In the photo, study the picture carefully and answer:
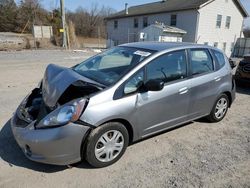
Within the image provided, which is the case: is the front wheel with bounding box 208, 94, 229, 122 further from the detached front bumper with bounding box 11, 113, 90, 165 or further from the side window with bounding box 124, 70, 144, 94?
the detached front bumper with bounding box 11, 113, 90, 165

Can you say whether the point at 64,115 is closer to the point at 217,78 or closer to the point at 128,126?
the point at 128,126

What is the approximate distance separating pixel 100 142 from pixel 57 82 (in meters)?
1.11

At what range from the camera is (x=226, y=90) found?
461cm

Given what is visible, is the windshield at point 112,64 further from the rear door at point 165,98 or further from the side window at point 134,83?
the rear door at point 165,98

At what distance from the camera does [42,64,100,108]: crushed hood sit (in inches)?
120

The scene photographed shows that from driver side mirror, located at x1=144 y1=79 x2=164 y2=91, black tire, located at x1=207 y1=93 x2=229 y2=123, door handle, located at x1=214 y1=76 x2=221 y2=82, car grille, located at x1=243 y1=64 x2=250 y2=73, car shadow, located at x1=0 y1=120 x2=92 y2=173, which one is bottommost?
car shadow, located at x1=0 y1=120 x2=92 y2=173

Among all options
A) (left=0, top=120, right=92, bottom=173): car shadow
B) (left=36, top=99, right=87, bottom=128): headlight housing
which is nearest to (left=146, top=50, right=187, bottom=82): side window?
(left=36, top=99, right=87, bottom=128): headlight housing

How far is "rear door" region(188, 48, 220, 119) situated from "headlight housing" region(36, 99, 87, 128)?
202 cm

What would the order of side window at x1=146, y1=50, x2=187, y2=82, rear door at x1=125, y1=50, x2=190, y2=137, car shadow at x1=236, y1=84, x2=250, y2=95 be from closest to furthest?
rear door at x1=125, y1=50, x2=190, y2=137 → side window at x1=146, y1=50, x2=187, y2=82 → car shadow at x1=236, y1=84, x2=250, y2=95

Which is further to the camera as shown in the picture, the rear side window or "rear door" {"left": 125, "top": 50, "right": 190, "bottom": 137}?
the rear side window

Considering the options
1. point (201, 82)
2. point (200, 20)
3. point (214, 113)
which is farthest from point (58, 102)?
point (200, 20)

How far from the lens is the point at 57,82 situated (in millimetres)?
3324

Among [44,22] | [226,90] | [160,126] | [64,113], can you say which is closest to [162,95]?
[160,126]

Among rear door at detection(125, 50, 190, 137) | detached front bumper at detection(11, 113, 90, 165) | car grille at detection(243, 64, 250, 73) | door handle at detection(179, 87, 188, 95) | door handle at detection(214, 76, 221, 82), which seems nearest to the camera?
detached front bumper at detection(11, 113, 90, 165)
